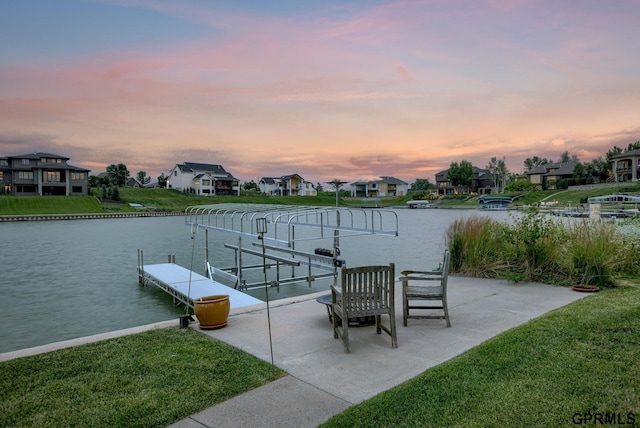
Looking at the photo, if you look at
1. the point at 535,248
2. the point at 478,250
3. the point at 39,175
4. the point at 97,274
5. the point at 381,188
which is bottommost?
the point at 97,274

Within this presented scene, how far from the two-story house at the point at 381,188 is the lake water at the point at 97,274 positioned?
81465 millimetres

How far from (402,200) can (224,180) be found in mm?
49130

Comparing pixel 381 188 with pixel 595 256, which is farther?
pixel 381 188

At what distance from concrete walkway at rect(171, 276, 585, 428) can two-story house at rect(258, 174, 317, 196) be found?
345 feet

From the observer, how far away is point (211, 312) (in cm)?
639

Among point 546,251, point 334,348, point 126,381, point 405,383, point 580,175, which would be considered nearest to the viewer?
point 405,383

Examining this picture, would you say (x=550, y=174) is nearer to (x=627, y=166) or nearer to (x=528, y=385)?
(x=627, y=166)

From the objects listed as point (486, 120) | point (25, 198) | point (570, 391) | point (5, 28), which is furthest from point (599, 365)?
point (25, 198)

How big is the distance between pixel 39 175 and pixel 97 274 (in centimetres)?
6656

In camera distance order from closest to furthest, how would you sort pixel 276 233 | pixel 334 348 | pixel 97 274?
pixel 334 348 → pixel 276 233 → pixel 97 274

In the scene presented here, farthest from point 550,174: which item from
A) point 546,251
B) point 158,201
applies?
point 546,251

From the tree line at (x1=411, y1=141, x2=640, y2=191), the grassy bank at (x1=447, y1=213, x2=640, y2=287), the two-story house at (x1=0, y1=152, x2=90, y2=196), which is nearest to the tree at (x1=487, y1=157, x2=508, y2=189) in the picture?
the tree line at (x1=411, y1=141, x2=640, y2=191)

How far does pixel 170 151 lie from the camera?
108562mm

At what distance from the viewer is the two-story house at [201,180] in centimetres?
9412
